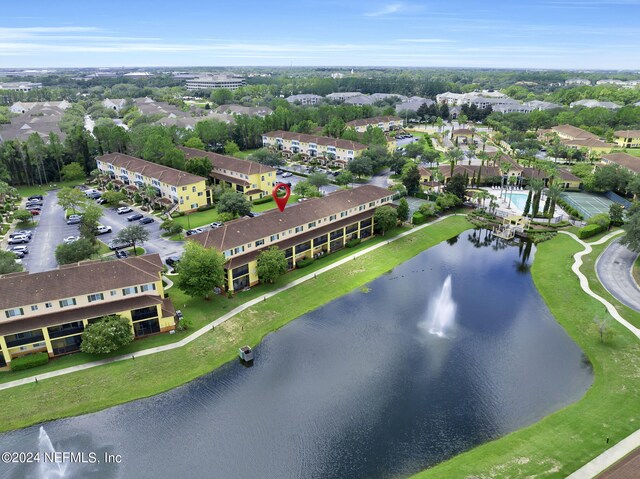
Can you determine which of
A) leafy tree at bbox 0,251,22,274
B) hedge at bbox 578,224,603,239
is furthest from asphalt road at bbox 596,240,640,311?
leafy tree at bbox 0,251,22,274

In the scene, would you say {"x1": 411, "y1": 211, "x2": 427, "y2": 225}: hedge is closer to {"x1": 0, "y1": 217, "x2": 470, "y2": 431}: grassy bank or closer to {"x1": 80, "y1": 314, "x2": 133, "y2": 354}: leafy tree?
{"x1": 0, "y1": 217, "x2": 470, "y2": 431}: grassy bank

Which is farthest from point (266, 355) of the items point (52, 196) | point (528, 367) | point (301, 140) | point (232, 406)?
point (301, 140)

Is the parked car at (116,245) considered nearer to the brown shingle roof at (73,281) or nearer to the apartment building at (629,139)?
the brown shingle roof at (73,281)

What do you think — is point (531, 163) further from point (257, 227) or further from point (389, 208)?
point (257, 227)

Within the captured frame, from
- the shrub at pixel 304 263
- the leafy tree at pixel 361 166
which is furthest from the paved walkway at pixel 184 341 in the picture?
the leafy tree at pixel 361 166

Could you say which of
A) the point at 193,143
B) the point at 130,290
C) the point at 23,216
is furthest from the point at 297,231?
the point at 193,143

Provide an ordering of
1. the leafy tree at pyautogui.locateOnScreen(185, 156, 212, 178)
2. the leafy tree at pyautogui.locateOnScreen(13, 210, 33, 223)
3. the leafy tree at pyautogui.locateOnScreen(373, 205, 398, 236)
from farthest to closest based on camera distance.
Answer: the leafy tree at pyautogui.locateOnScreen(185, 156, 212, 178)
the leafy tree at pyautogui.locateOnScreen(13, 210, 33, 223)
the leafy tree at pyautogui.locateOnScreen(373, 205, 398, 236)

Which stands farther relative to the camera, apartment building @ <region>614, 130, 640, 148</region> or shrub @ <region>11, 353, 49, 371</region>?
apartment building @ <region>614, 130, 640, 148</region>
